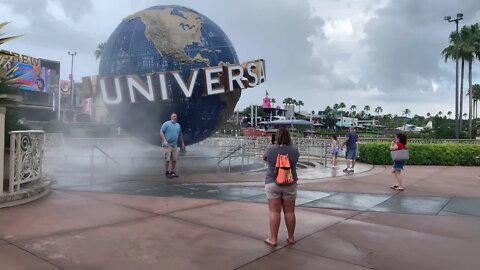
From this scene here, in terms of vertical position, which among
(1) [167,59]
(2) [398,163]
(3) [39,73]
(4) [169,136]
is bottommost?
(2) [398,163]

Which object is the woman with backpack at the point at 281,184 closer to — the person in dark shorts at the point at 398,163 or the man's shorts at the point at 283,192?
the man's shorts at the point at 283,192

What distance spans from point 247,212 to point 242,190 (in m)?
2.22

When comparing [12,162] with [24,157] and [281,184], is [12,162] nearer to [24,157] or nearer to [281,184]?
[24,157]

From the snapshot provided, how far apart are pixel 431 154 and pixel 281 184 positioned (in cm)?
1310

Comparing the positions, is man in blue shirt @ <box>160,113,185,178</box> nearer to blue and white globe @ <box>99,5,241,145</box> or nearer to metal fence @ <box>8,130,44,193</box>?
blue and white globe @ <box>99,5,241,145</box>

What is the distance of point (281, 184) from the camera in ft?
16.0

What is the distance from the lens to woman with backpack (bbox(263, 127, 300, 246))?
191 inches

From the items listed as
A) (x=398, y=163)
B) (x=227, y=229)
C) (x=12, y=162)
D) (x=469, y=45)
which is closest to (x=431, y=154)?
(x=398, y=163)

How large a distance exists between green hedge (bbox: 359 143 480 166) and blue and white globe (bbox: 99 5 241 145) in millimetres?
6736

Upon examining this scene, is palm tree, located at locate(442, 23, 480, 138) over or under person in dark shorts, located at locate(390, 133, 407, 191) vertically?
over

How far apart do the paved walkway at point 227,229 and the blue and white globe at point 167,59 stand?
11.0ft

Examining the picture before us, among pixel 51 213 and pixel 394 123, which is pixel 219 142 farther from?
pixel 394 123

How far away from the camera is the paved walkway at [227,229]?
4.24m

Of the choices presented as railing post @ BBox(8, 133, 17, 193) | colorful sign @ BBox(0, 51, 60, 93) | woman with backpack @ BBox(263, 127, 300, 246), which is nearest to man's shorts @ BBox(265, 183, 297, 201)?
woman with backpack @ BBox(263, 127, 300, 246)
